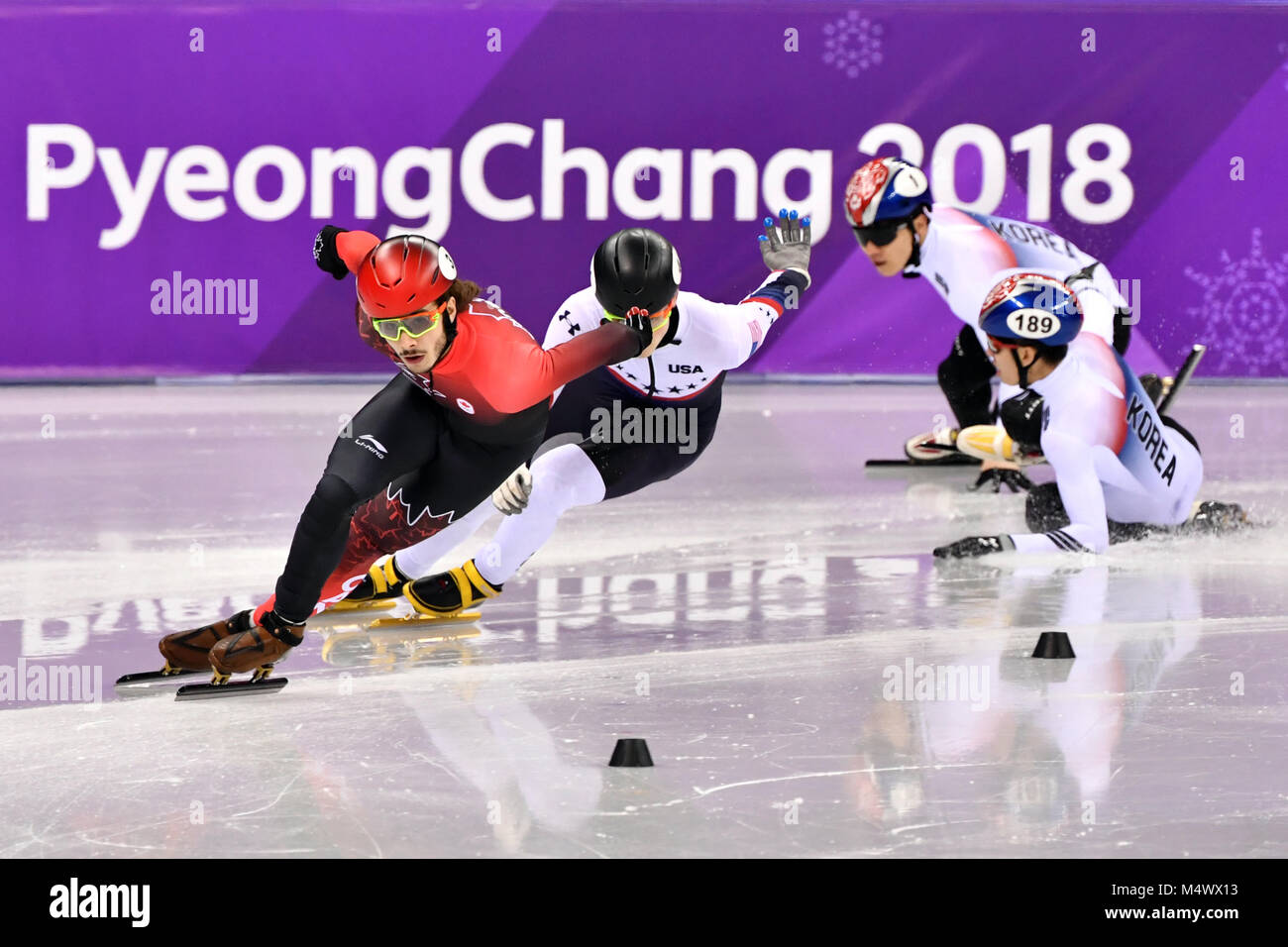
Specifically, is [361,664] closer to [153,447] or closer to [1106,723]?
[1106,723]

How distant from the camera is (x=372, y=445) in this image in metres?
4.45

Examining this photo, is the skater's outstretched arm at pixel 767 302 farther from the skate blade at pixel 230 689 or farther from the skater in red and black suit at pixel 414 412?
the skate blade at pixel 230 689

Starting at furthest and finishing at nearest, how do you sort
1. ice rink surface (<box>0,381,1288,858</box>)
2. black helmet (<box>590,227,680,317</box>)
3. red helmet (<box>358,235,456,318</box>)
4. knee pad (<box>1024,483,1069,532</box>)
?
knee pad (<box>1024,483,1069,532</box>) → black helmet (<box>590,227,680,317</box>) → red helmet (<box>358,235,456,318</box>) → ice rink surface (<box>0,381,1288,858</box>)

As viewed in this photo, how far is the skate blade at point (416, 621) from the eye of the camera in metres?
5.22

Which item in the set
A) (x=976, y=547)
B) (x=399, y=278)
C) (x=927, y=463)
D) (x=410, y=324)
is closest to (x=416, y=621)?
(x=410, y=324)

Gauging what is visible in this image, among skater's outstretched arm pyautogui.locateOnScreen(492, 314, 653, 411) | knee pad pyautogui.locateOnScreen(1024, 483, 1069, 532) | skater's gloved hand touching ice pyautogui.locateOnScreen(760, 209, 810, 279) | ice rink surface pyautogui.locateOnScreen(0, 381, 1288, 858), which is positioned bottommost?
ice rink surface pyautogui.locateOnScreen(0, 381, 1288, 858)

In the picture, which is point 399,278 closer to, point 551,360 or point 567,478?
point 551,360

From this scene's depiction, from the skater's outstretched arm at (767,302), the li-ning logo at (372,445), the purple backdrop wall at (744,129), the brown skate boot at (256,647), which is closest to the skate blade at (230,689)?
the brown skate boot at (256,647)

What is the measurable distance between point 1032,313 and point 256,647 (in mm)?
2995

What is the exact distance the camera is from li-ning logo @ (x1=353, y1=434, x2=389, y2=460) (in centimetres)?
444

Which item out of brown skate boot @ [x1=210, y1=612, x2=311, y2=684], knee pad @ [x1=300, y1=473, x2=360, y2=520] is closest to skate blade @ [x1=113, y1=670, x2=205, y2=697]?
brown skate boot @ [x1=210, y1=612, x2=311, y2=684]

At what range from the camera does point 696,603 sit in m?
5.62

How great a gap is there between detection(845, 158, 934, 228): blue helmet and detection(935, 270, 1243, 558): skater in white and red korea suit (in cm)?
83
